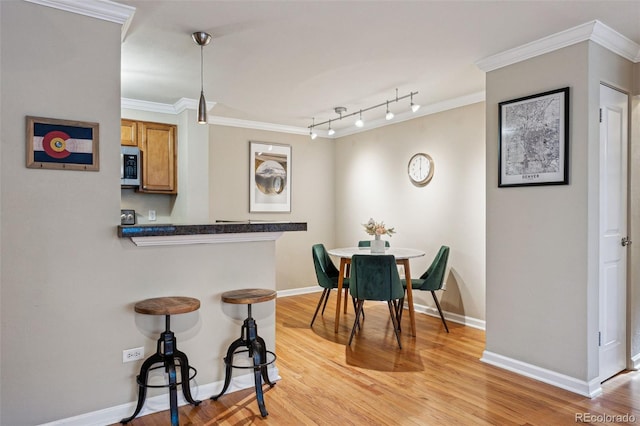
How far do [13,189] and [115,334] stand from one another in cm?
98

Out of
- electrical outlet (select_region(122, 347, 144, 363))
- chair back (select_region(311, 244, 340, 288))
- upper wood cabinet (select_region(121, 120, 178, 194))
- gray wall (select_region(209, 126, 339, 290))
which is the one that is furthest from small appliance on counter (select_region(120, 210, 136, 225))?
electrical outlet (select_region(122, 347, 144, 363))

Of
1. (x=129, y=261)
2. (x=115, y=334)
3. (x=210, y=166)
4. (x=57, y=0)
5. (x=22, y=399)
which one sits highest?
(x=57, y=0)

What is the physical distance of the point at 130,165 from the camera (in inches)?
174

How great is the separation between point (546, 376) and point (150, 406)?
2.71 m

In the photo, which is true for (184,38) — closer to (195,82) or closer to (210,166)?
(195,82)

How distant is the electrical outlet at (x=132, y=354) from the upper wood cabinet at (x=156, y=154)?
101 inches

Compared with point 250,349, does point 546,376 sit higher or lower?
lower

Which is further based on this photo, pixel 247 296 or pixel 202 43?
pixel 202 43

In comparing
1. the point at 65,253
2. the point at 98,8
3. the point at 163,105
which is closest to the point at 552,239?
the point at 65,253

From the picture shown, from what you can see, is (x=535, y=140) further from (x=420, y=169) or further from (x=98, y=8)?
(x=98, y=8)

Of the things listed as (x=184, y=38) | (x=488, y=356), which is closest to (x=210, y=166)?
(x=184, y=38)

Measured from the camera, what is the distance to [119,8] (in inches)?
95.6

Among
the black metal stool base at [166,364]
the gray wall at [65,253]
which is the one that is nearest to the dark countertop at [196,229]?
the gray wall at [65,253]

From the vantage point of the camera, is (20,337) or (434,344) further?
(434,344)
